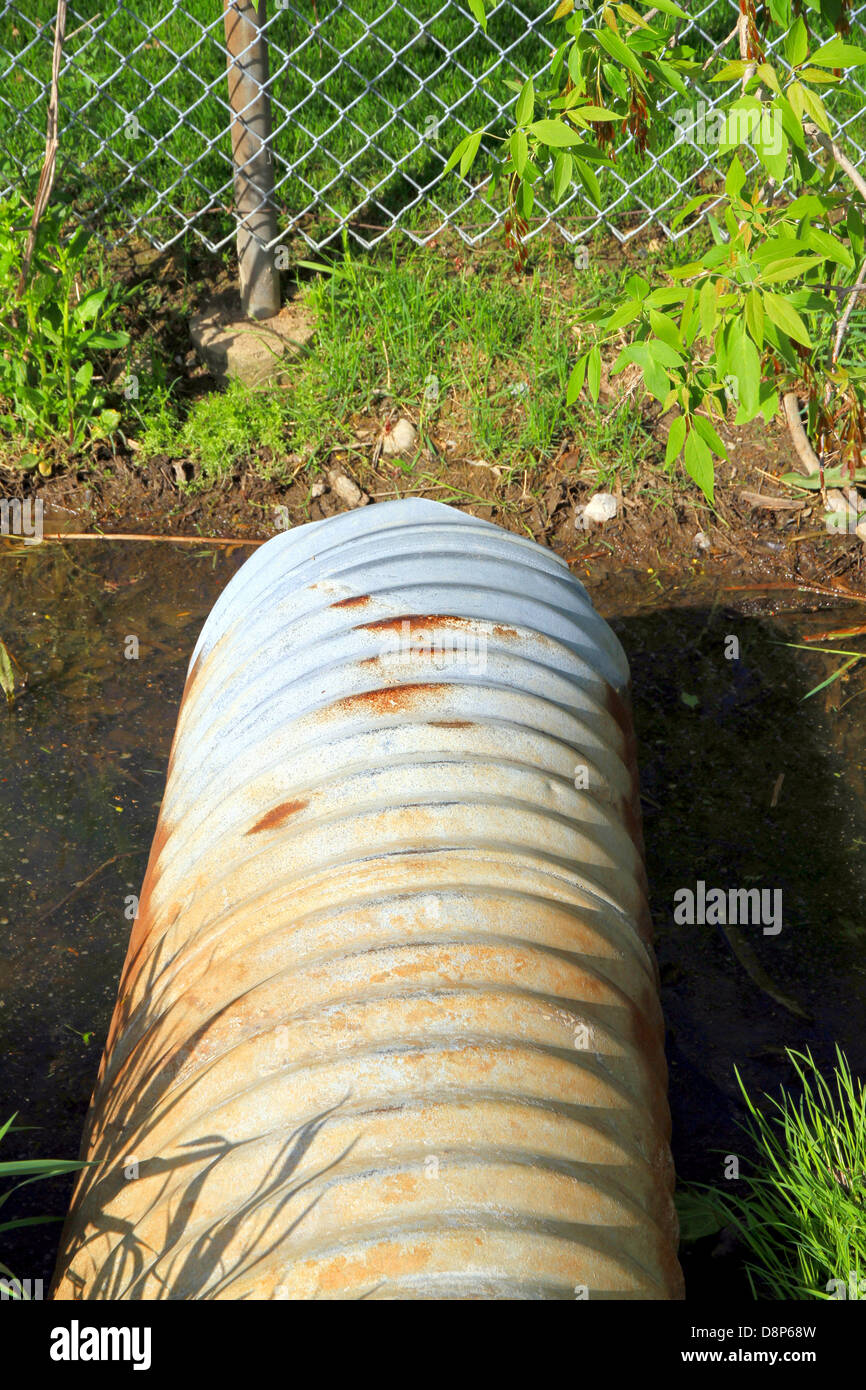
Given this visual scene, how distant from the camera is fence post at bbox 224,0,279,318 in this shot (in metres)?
4.11

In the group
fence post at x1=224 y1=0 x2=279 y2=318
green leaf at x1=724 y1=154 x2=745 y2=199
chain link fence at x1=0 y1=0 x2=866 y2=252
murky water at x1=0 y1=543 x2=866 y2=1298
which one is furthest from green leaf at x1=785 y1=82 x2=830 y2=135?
fence post at x1=224 y1=0 x2=279 y2=318

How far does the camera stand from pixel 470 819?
1719mm

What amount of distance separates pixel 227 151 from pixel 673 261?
2.04m

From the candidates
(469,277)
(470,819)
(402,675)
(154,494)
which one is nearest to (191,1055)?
(470,819)

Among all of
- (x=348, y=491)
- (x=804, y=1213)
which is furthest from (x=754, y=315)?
(x=348, y=491)

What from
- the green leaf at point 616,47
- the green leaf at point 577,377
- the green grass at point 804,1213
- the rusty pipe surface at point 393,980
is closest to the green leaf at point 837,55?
the green leaf at point 616,47

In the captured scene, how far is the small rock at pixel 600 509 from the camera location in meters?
4.28

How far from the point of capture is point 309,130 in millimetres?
4996

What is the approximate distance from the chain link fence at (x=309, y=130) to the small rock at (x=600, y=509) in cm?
112

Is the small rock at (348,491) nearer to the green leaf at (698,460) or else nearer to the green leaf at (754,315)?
Result: the green leaf at (698,460)

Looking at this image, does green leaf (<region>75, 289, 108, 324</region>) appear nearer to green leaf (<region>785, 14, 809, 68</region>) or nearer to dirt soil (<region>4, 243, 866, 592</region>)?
dirt soil (<region>4, 243, 866, 592</region>)

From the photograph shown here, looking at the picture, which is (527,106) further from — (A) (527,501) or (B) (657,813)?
(A) (527,501)

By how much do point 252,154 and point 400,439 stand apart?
118 centimetres

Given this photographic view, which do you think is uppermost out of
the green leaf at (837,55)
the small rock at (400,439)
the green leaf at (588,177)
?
the small rock at (400,439)
